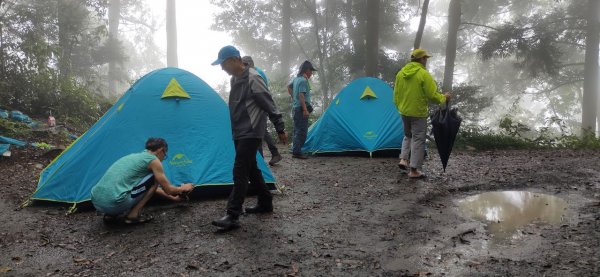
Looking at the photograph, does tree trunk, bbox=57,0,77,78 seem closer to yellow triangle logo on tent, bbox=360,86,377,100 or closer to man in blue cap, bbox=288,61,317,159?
man in blue cap, bbox=288,61,317,159

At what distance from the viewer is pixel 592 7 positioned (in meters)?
17.7

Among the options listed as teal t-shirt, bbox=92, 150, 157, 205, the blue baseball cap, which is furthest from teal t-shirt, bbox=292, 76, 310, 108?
teal t-shirt, bbox=92, 150, 157, 205

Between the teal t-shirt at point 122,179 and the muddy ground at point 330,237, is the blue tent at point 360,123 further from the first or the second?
the teal t-shirt at point 122,179

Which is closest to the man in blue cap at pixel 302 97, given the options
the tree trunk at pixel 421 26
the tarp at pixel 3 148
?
the tree trunk at pixel 421 26

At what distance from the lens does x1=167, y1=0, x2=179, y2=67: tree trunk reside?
29414 millimetres

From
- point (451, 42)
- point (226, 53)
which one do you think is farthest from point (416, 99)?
point (451, 42)

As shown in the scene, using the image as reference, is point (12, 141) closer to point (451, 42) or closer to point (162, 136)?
point (162, 136)

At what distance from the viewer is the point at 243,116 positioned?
3893 millimetres

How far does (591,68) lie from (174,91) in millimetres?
20944

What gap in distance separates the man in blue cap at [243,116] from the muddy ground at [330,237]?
0.35m

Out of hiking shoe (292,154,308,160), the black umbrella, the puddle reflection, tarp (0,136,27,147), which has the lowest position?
the puddle reflection

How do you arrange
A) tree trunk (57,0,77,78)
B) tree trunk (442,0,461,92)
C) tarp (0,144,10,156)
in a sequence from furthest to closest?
1. tree trunk (442,0,461,92)
2. tree trunk (57,0,77,78)
3. tarp (0,144,10,156)

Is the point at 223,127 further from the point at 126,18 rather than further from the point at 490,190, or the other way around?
the point at 126,18

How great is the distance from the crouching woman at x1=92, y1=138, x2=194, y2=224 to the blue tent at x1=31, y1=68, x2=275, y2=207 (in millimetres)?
620
